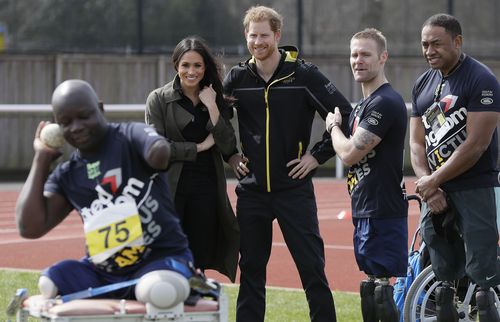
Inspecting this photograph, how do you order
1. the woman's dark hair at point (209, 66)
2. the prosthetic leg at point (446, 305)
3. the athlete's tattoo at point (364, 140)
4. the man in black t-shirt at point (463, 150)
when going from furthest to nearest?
the woman's dark hair at point (209, 66) < the prosthetic leg at point (446, 305) < the athlete's tattoo at point (364, 140) < the man in black t-shirt at point (463, 150)

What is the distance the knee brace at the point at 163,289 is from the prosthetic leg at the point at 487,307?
96.6 inches

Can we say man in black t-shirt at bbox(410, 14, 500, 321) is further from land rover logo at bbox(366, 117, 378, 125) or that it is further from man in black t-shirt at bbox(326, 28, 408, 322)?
land rover logo at bbox(366, 117, 378, 125)

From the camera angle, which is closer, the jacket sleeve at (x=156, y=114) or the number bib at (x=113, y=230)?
the number bib at (x=113, y=230)

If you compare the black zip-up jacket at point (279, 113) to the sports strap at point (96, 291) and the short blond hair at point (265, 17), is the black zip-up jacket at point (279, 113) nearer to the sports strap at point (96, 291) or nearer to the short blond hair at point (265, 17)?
the short blond hair at point (265, 17)

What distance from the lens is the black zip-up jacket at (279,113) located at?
7.68m

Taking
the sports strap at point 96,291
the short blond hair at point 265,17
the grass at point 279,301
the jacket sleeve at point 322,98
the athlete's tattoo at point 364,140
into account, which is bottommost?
the grass at point 279,301

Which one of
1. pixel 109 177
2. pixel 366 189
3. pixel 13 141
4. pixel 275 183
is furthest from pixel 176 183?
pixel 13 141

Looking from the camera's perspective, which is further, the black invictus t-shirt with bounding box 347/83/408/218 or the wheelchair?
the wheelchair

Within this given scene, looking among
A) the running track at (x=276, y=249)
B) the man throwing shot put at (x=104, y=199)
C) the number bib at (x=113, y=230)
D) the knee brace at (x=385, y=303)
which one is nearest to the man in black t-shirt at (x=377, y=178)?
the knee brace at (x=385, y=303)

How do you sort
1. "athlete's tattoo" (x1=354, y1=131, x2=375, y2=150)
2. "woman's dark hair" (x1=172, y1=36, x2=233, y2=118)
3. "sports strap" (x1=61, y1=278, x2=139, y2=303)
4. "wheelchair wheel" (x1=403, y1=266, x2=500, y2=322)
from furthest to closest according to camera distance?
"wheelchair wheel" (x1=403, y1=266, x2=500, y2=322)
"woman's dark hair" (x1=172, y1=36, x2=233, y2=118)
"athlete's tattoo" (x1=354, y1=131, x2=375, y2=150)
"sports strap" (x1=61, y1=278, x2=139, y2=303)

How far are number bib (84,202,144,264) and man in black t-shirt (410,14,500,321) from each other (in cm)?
226

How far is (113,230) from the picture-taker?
572 centimetres

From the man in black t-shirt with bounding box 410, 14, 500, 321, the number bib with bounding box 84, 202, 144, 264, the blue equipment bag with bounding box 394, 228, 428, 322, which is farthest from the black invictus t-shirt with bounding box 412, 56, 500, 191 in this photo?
the number bib with bounding box 84, 202, 144, 264

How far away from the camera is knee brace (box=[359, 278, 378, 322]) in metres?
7.35
